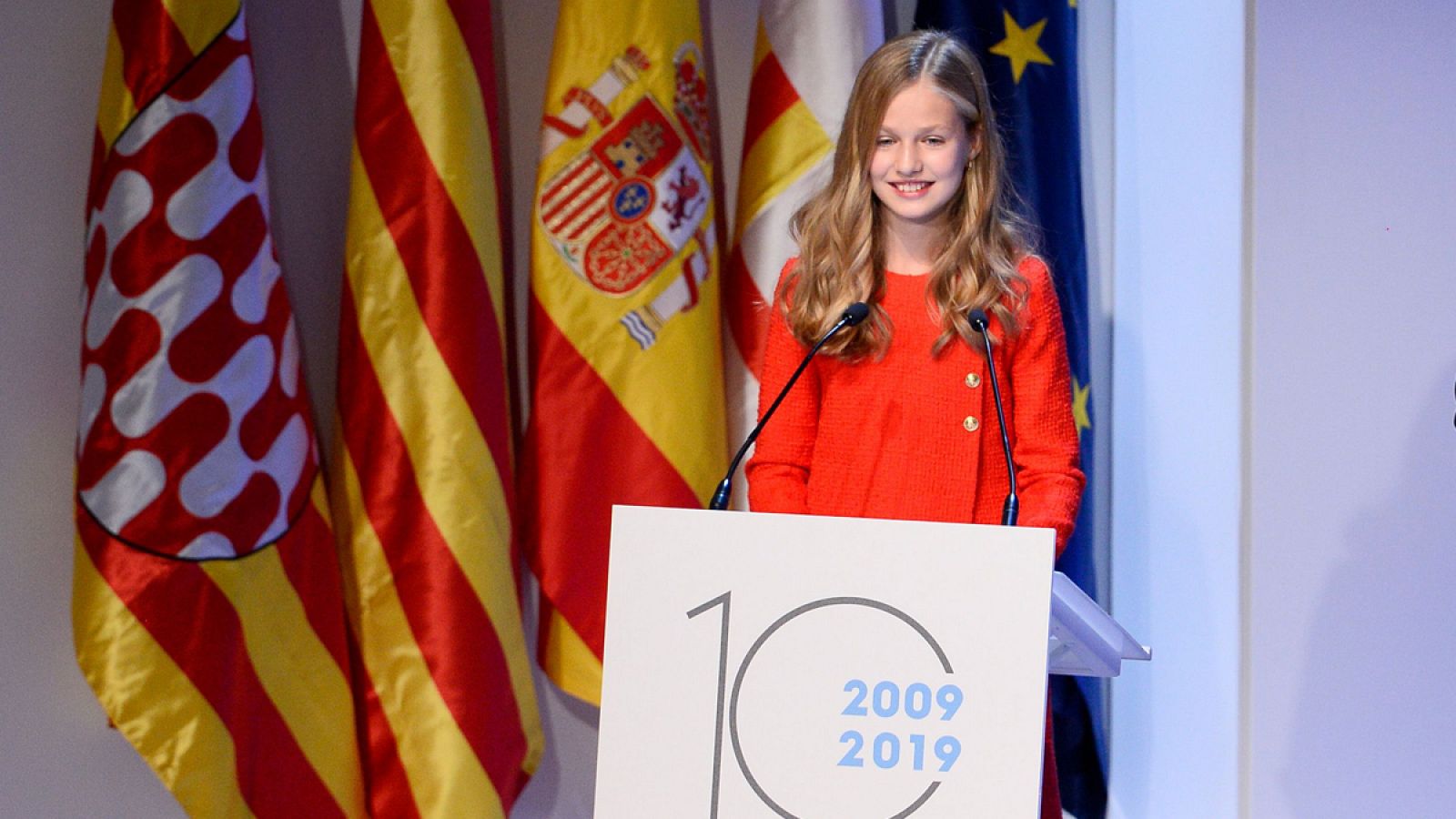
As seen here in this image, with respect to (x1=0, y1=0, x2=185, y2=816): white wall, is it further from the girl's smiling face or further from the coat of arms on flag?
the girl's smiling face

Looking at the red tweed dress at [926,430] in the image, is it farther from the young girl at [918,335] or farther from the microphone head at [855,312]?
the microphone head at [855,312]

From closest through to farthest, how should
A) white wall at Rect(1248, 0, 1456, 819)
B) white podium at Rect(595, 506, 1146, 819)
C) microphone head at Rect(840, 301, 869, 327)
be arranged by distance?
white podium at Rect(595, 506, 1146, 819) → microphone head at Rect(840, 301, 869, 327) → white wall at Rect(1248, 0, 1456, 819)

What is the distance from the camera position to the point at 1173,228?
82.7 inches

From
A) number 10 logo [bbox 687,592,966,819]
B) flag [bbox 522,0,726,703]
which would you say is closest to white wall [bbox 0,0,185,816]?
flag [bbox 522,0,726,703]

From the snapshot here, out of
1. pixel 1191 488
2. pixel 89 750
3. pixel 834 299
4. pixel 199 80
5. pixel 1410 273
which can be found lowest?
→ pixel 89 750

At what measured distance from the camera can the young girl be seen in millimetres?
1606

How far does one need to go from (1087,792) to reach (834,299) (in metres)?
1.05

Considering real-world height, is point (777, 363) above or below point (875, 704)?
above

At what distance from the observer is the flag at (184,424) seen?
182 cm

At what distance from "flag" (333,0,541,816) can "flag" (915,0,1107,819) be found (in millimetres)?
843

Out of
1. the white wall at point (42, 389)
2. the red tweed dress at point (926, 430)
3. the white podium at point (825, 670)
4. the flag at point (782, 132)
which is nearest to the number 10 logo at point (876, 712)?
the white podium at point (825, 670)

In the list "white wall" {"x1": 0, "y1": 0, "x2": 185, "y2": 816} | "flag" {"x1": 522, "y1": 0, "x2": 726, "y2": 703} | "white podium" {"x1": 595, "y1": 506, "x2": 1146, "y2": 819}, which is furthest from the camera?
"flag" {"x1": 522, "y1": 0, "x2": 726, "y2": 703}

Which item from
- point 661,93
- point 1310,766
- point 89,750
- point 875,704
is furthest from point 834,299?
point 89,750

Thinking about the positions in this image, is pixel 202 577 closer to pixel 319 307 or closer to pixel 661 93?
pixel 319 307
